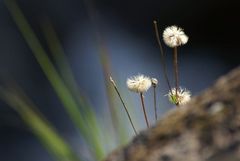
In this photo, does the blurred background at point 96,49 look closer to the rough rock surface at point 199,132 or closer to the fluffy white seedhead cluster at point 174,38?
the fluffy white seedhead cluster at point 174,38

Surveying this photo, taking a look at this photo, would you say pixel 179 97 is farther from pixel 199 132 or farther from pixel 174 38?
pixel 199 132

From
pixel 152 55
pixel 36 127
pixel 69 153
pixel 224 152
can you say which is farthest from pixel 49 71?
pixel 152 55

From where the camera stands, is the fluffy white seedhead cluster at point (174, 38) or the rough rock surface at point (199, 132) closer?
the rough rock surface at point (199, 132)

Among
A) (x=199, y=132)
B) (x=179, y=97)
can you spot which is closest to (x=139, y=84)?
(x=179, y=97)

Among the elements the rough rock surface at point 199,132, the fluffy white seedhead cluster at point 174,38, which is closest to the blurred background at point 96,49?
the fluffy white seedhead cluster at point 174,38

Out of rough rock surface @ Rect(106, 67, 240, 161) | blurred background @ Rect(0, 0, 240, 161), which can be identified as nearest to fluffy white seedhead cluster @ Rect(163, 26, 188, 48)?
rough rock surface @ Rect(106, 67, 240, 161)

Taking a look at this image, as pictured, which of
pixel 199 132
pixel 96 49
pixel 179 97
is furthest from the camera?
pixel 96 49

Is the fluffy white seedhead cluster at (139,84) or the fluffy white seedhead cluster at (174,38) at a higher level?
the fluffy white seedhead cluster at (174,38)
